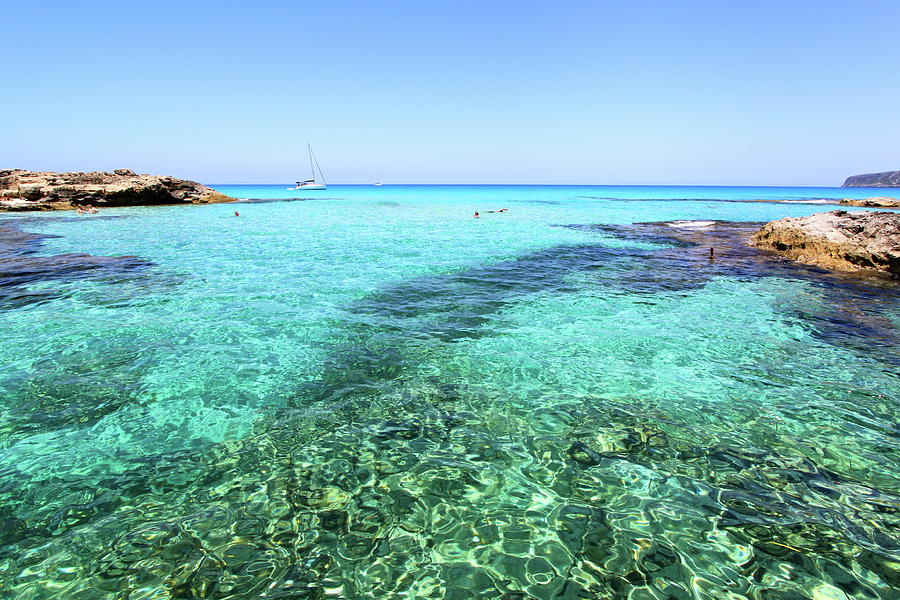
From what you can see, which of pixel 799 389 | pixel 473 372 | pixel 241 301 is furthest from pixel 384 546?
pixel 241 301

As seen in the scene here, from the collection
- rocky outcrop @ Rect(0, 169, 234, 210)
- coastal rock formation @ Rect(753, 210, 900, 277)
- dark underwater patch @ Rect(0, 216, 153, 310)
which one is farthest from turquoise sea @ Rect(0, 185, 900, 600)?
rocky outcrop @ Rect(0, 169, 234, 210)

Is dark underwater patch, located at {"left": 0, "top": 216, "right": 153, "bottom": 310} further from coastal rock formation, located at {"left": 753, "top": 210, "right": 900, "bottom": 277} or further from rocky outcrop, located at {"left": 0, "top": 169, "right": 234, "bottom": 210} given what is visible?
rocky outcrop, located at {"left": 0, "top": 169, "right": 234, "bottom": 210}

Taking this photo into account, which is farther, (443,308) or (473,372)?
(443,308)

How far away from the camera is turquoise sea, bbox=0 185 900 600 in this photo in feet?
11.4

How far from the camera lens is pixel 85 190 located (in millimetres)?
45375

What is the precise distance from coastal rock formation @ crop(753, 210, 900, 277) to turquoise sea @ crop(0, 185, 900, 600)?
4.72 m

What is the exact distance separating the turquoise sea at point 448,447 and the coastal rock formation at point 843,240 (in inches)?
186

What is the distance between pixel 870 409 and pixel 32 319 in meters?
16.3

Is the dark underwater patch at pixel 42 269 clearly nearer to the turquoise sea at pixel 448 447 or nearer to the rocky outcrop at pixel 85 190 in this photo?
the turquoise sea at pixel 448 447

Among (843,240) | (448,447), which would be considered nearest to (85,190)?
(448,447)

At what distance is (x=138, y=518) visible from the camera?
157 inches

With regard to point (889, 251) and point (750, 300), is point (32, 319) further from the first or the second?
point (889, 251)

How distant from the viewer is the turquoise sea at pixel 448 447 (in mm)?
3469

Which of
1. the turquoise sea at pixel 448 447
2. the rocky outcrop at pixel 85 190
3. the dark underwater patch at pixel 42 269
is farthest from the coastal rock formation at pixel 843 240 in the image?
the rocky outcrop at pixel 85 190
